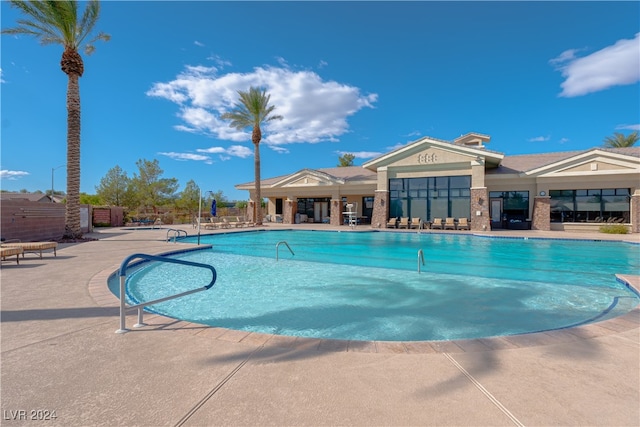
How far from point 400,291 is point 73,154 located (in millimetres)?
17012

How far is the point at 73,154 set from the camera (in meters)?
14.7

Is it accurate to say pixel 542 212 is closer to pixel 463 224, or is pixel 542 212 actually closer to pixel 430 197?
pixel 463 224

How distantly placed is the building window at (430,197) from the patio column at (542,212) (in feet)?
14.8

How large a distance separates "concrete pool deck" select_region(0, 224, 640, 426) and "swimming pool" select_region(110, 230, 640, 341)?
5.32 feet

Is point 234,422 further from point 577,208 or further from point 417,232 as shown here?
point 577,208

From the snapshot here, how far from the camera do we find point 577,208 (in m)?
20.3

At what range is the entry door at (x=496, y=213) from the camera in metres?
22.8

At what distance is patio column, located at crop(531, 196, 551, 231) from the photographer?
20.4 meters

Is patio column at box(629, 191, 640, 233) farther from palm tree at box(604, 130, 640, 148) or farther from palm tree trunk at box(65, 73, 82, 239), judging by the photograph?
palm tree trunk at box(65, 73, 82, 239)

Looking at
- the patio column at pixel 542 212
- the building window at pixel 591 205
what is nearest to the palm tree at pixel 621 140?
the building window at pixel 591 205

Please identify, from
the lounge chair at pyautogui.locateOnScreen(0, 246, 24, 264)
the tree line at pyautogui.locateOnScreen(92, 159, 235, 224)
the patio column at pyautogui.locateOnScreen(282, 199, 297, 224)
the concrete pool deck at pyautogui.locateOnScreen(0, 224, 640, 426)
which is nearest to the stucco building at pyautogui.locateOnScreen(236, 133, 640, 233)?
the patio column at pyautogui.locateOnScreen(282, 199, 297, 224)

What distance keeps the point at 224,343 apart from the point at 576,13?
76.3ft

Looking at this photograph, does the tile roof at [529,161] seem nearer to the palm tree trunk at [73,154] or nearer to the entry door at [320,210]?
the entry door at [320,210]

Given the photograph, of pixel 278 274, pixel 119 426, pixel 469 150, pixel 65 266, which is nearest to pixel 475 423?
pixel 119 426
